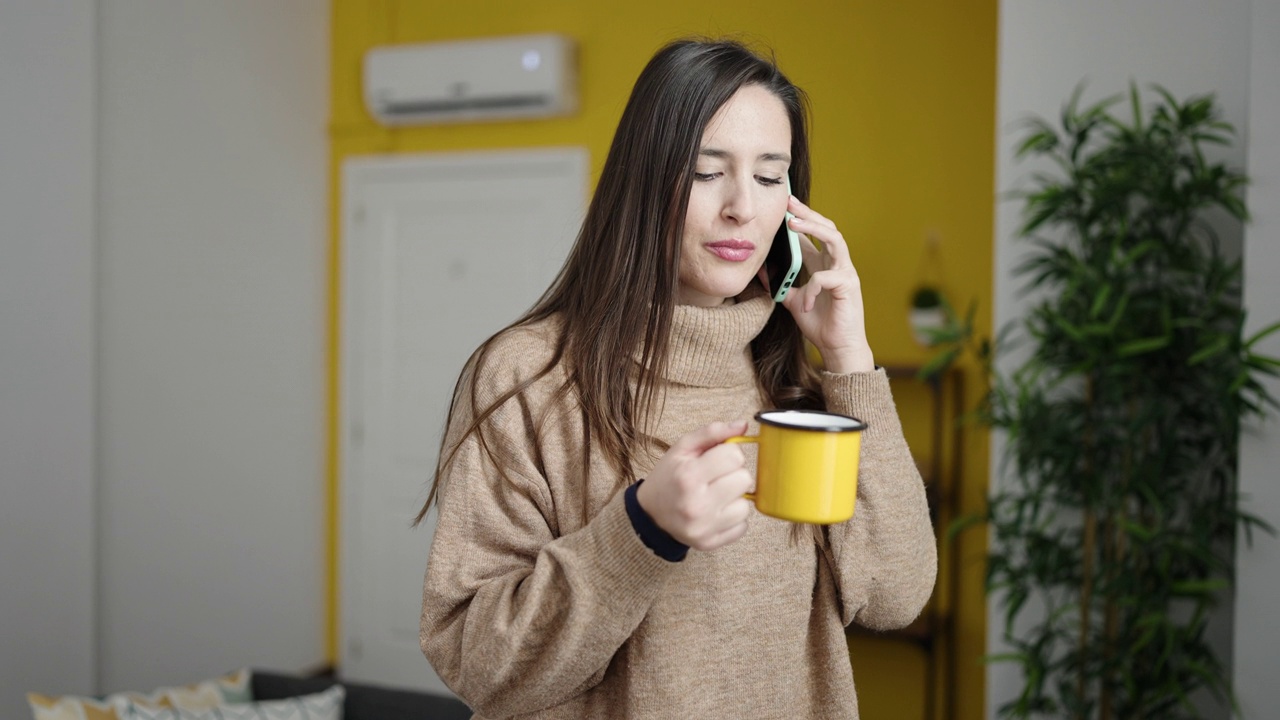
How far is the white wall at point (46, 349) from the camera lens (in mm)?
2691

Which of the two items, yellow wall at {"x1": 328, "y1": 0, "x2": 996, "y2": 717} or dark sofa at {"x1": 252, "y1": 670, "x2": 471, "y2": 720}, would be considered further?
yellow wall at {"x1": 328, "y1": 0, "x2": 996, "y2": 717}

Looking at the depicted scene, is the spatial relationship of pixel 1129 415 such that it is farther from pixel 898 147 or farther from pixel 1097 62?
pixel 898 147

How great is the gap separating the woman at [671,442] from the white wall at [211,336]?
8.81ft

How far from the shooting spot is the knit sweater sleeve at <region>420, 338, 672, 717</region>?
837 millimetres

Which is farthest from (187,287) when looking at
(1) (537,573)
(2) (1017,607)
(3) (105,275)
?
(1) (537,573)

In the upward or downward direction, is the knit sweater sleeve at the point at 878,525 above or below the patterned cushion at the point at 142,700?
above

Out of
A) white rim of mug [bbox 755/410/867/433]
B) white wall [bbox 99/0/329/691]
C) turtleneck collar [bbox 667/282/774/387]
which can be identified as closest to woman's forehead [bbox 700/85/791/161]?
turtleneck collar [bbox 667/282/774/387]

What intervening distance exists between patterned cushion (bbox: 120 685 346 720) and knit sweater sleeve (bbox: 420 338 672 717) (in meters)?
1.32

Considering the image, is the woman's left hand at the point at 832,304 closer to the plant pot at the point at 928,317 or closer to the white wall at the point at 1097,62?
the white wall at the point at 1097,62

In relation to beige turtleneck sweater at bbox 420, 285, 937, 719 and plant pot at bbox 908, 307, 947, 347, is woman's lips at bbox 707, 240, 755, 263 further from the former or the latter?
plant pot at bbox 908, 307, 947, 347

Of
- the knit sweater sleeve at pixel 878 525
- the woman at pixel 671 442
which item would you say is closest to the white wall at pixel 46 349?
the woman at pixel 671 442

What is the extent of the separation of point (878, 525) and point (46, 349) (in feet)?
8.35

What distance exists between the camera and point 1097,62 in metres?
2.69

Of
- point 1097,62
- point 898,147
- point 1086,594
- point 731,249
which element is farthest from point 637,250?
point 898,147
